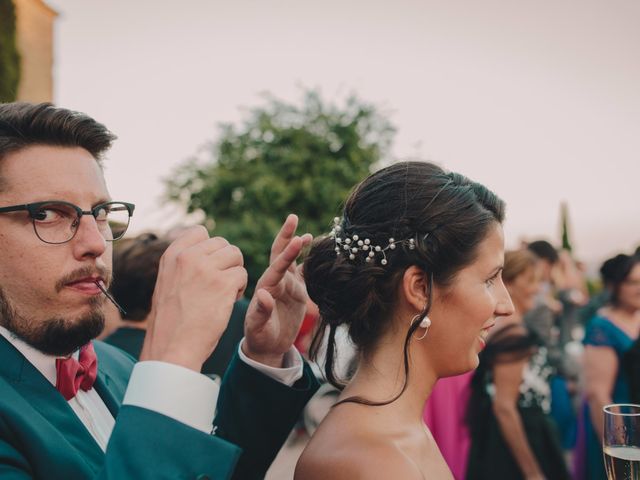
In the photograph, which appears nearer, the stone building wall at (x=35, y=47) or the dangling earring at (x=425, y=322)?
the dangling earring at (x=425, y=322)

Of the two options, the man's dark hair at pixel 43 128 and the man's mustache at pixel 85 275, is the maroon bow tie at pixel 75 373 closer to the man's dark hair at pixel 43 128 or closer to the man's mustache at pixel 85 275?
the man's mustache at pixel 85 275

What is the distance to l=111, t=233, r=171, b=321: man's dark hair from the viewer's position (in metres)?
3.41

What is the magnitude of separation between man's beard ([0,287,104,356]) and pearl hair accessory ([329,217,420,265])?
2.55 ft

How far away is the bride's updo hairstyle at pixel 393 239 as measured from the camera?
1846mm

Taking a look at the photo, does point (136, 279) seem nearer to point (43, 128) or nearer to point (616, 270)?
point (43, 128)

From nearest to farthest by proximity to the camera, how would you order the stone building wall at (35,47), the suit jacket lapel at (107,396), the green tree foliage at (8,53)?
the suit jacket lapel at (107,396) < the green tree foliage at (8,53) < the stone building wall at (35,47)

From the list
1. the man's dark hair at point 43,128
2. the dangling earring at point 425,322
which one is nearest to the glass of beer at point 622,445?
the dangling earring at point 425,322

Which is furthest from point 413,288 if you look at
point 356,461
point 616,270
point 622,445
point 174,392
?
point 616,270

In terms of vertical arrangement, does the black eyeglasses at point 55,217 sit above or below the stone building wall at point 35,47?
below

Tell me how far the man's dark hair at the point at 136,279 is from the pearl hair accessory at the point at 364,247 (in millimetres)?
1749

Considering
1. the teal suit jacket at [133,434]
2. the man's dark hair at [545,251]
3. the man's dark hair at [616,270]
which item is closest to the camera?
the teal suit jacket at [133,434]

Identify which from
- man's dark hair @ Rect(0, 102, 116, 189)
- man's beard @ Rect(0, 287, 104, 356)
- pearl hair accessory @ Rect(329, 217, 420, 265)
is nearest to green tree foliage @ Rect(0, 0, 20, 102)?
man's dark hair @ Rect(0, 102, 116, 189)

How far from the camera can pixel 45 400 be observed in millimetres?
1594

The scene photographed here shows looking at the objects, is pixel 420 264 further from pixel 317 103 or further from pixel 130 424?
pixel 317 103
